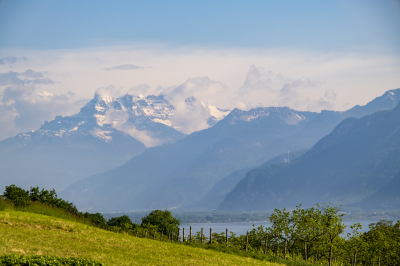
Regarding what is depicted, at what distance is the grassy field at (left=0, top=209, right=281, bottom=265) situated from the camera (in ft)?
101

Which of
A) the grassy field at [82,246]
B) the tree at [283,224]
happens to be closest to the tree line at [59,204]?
the grassy field at [82,246]

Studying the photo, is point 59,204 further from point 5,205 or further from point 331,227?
point 331,227

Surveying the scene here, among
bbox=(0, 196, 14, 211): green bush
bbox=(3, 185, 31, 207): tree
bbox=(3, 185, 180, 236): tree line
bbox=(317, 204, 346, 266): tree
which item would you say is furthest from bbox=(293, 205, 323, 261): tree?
bbox=(0, 196, 14, 211): green bush

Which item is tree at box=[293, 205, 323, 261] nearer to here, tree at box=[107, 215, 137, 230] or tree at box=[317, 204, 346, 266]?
tree at box=[317, 204, 346, 266]

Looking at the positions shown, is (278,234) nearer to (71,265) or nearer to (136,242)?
(136,242)

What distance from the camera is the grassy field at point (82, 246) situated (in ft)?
101

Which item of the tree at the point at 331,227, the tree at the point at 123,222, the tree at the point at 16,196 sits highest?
the tree at the point at 16,196

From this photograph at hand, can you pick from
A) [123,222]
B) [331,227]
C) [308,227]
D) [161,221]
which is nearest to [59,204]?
[308,227]

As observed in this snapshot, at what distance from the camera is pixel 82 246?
34344 millimetres

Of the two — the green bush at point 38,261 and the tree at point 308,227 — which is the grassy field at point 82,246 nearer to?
the green bush at point 38,261

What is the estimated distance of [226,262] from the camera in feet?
118

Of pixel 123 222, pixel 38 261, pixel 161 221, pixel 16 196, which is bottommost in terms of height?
pixel 123 222

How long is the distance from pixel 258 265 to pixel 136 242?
11.2m

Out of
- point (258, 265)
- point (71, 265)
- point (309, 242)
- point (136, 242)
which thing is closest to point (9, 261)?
point (71, 265)
